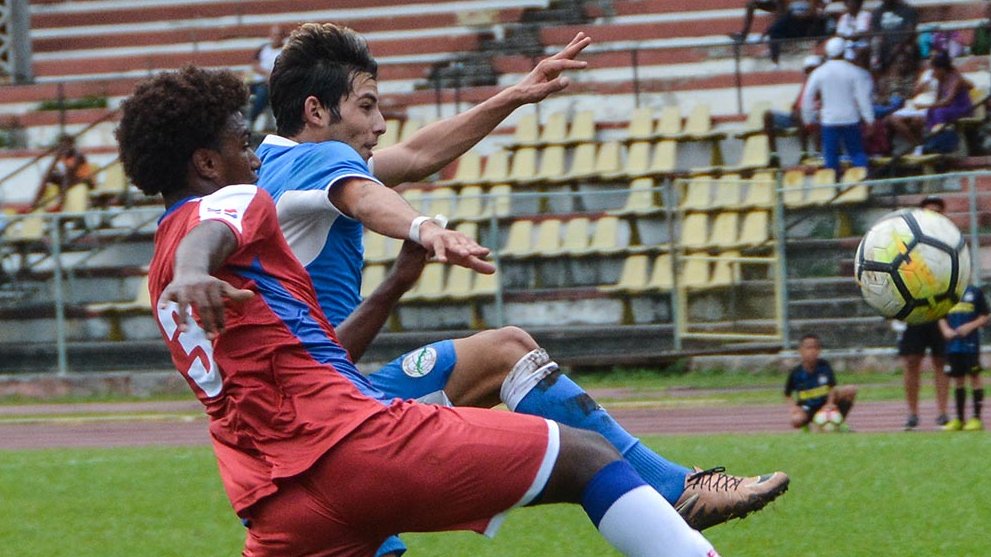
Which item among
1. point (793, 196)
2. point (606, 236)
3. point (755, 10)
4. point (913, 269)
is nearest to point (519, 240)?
point (606, 236)

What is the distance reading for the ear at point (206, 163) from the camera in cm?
414

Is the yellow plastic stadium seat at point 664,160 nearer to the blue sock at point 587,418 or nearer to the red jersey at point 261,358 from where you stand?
the blue sock at point 587,418

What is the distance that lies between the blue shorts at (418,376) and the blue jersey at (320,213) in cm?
23

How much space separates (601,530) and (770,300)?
43.1 feet

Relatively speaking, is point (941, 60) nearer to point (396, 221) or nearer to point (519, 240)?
point (519, 240)

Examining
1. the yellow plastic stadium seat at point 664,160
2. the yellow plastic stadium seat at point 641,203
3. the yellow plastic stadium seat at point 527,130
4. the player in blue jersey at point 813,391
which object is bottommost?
the player in blue jersey at point 813,391

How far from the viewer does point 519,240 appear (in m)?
18.0

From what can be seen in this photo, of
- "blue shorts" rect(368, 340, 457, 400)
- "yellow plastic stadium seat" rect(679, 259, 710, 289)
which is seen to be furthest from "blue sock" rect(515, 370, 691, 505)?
"yellow plastic stadium seat" rect(679, 259, 710, 289)

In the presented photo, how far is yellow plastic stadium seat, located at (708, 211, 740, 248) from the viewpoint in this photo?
672 inches

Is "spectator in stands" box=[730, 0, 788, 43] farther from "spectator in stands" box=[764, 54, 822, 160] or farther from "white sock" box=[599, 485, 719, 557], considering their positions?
"white sock" box=[599, 485, 719, 557]

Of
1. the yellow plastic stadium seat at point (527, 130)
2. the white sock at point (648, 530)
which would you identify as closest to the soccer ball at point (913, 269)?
the white sock at point (648, 530)

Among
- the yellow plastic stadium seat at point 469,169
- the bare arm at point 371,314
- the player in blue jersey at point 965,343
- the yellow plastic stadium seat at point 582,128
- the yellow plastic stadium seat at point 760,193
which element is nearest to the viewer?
the bare arm at point 371,314

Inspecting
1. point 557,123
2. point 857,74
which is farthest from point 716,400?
point 557,123

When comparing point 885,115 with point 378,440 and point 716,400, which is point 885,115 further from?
point 378,440
